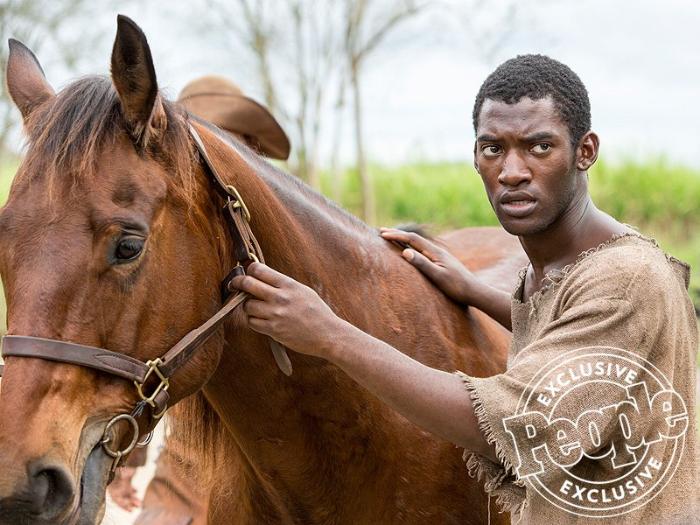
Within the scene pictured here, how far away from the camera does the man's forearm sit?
7.03 ft

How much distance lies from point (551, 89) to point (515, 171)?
23 centimetres

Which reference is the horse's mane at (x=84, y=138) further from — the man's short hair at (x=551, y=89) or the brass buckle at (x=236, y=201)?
the man's short hair at (x=551, y=89)

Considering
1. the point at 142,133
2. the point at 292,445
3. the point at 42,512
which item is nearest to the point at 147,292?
the point at 142,133

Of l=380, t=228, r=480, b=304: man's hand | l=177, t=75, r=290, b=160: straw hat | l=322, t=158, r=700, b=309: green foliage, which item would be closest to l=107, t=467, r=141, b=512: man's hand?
l=177, t=75, r=290, b=160: straw hat

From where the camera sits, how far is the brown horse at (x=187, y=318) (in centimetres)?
200

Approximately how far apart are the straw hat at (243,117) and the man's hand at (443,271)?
2.03 m

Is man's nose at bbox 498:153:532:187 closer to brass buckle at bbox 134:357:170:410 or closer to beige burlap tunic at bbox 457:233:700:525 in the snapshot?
beige burlap tunic at bbox 457:233:700:525

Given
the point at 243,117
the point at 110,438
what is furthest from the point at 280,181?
the point at 243,117

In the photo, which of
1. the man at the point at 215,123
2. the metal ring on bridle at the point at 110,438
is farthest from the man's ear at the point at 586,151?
the man at the point at 215,123

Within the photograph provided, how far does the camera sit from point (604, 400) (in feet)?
6.81

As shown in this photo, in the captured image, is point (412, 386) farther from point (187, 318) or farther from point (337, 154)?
point (337, 154)

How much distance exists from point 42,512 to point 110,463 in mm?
223

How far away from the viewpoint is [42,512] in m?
1.92

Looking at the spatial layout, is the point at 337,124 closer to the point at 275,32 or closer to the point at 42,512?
the point at 275,32
